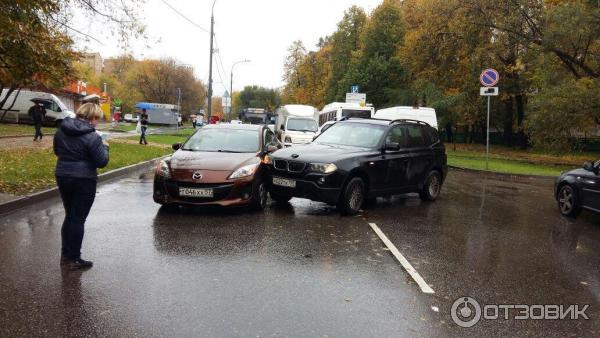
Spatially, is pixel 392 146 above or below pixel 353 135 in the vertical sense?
below

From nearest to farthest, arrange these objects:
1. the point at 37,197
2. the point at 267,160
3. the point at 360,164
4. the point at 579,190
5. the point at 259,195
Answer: the point at 259,195 → the point at 360,164 → the point at 37,197 → the point at 267,160 → the point at 579,190

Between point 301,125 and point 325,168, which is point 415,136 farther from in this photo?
point 301,125

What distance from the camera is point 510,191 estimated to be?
14023 mm

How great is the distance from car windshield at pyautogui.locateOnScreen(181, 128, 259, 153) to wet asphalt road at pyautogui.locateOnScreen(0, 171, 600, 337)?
4.23 ft

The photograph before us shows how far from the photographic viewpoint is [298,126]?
2708cm

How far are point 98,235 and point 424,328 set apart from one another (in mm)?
4579

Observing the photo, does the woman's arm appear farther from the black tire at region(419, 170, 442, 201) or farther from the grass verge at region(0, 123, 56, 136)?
the grass verge at region(0, 123, 56, 136)

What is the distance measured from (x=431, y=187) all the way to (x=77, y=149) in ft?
26.0

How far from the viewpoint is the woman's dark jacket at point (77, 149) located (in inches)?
207

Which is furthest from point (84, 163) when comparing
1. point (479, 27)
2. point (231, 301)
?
point (479, 27)

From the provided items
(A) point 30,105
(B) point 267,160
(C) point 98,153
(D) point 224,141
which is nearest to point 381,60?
(A) point 30,105

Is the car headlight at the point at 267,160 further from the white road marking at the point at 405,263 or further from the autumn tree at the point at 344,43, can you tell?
the autumn tree at the point at 344,43

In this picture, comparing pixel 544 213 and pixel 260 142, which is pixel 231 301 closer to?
pixel 260 142

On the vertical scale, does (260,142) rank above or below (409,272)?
above
